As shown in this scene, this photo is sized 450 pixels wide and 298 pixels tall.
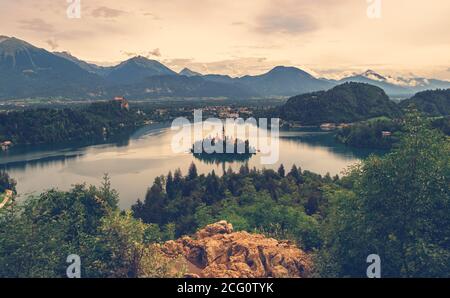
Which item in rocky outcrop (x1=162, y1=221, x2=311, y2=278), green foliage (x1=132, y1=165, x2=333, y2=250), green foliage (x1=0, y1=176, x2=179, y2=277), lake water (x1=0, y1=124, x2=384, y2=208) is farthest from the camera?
lake water (x1=0, y1=124, x2=384, y2=208)

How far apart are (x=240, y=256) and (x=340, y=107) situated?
385ft

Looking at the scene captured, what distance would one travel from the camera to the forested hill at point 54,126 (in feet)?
269

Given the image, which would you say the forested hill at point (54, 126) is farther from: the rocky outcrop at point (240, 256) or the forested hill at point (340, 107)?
the rocky outcrop at point (240, 256)

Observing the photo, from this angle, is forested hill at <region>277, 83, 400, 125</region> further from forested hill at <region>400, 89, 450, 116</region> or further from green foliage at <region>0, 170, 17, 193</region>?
green foliage at <region>0, 170, 17, 193</region>

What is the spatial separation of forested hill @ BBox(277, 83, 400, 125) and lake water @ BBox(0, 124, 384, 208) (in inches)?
1375

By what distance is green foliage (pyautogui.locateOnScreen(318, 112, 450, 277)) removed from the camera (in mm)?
11828

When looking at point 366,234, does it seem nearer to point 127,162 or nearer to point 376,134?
point 127,162

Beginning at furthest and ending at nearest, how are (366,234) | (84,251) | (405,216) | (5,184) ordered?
(5,184), (84,251), (366,234), (405,216)

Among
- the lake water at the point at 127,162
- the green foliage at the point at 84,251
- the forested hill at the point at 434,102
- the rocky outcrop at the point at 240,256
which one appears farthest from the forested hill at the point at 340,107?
the green foliage at the point at 84,251

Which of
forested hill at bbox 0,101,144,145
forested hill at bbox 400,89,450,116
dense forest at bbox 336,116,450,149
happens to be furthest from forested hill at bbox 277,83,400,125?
forested hill at bbox 0,101,144,145

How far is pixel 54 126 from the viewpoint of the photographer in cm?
8700

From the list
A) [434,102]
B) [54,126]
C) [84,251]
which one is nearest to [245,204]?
[84,251]

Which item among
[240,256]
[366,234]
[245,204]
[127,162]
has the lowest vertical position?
[127,162]
